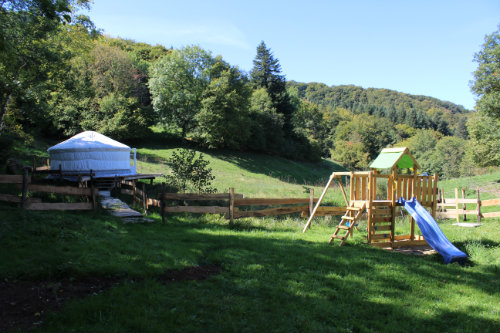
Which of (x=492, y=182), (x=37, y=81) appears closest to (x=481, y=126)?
(x=492, y=182)

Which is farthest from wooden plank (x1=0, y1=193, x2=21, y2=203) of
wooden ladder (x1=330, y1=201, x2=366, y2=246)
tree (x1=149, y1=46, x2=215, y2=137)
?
tree (x1=149, y1=46, x2=215, y2=137)

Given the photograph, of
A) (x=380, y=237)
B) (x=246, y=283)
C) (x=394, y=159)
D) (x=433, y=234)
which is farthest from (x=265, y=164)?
(x=246, y=283)

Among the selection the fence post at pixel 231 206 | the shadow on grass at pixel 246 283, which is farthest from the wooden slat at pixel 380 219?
the fence post at pixel 231 206

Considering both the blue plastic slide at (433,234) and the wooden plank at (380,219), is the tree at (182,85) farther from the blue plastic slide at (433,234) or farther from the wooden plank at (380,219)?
the blue plastic slide at (433,234)

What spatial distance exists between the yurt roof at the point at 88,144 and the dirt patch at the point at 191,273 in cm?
1440

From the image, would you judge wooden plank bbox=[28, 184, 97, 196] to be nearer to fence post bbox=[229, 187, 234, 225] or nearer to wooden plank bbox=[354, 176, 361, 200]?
fence post bbox=[229, 187, 234, 225]

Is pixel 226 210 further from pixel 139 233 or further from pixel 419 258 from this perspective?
pixel 419 258

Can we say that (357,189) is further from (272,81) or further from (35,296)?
(272,81)

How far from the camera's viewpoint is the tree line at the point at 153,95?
49.4 ft

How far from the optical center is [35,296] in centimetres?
427

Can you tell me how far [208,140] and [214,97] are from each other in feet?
16.3

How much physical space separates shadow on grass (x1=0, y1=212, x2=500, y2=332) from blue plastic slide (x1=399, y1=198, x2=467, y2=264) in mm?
382

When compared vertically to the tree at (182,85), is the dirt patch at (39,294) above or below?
below

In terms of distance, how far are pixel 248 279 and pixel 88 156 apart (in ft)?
50.7
